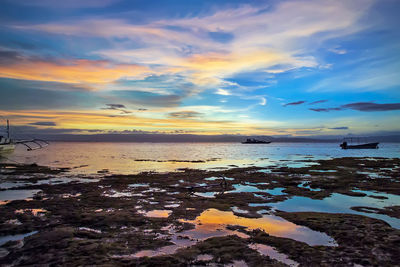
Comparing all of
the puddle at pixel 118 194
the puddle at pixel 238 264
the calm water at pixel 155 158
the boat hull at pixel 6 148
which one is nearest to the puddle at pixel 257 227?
the puddle at pixel 238 264

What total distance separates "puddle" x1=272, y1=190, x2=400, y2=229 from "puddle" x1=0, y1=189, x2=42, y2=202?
2117cm

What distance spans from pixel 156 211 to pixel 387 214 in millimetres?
15209

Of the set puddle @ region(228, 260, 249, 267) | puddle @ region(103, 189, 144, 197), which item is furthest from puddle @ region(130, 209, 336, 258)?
puddle @ region(103, 189, 144, 197)

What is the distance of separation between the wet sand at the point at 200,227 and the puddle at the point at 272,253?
4 centimetres

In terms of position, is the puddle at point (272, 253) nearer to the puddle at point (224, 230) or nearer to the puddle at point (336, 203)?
the puddle at point (224, 230)

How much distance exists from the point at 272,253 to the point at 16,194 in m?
23.8

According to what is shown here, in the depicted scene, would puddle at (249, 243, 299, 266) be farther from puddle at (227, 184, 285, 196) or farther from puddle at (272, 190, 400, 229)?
puddle at (227, 184, 285, 196)

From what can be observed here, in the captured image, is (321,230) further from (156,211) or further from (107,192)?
(107,192)

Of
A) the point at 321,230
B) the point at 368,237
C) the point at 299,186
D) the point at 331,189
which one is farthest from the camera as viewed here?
the point at 299,186

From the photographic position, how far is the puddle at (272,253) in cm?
952

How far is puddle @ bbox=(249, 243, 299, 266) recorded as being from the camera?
9.52 m

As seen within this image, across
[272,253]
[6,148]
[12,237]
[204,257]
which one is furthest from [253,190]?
[6,148]

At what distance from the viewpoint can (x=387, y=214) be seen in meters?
16.0

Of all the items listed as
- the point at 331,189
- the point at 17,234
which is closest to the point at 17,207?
the point at 17,234
